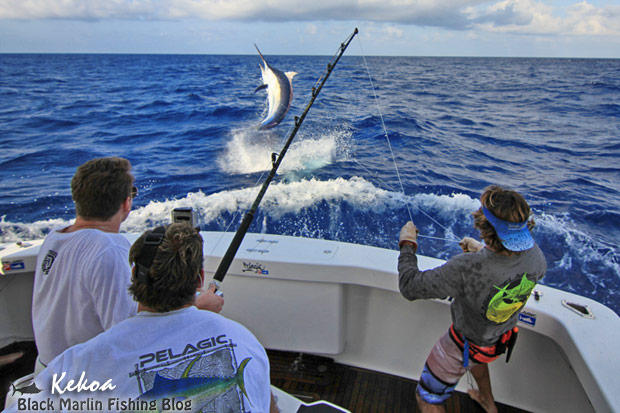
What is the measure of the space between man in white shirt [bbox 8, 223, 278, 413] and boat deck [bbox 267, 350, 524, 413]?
144 cm

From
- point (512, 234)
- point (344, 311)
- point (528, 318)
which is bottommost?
point (344, 311)

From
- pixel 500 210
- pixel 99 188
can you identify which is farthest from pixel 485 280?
pixel 99 188

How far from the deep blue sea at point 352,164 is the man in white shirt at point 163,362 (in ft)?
6.04

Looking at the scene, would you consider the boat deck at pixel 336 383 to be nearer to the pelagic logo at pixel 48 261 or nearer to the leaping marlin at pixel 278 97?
the pelagic logo at pixel 48 261

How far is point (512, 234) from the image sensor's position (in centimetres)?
128

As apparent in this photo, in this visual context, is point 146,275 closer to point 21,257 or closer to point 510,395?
point 21,257

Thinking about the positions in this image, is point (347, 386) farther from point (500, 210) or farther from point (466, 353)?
point (500, 210)

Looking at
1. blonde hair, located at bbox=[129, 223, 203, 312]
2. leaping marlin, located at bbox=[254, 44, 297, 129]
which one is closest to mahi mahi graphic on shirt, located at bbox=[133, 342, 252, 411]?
blonde hair, located at bbox=[129, 223, 203, 312]

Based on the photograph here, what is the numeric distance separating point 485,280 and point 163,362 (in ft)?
3.58

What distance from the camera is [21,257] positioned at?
2.23m

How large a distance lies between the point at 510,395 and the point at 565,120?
11909 mm

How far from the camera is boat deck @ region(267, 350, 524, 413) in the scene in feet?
6.69

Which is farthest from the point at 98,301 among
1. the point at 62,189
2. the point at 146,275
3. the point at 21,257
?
the point at 62,189

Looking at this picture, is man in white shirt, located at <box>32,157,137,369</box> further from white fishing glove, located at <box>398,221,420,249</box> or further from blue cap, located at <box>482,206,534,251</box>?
blue cap, located at <box>482,206,534,251</box>
